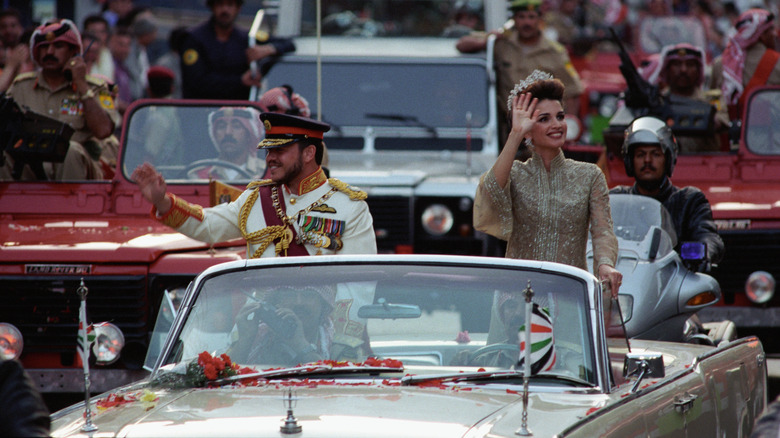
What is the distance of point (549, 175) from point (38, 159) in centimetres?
435

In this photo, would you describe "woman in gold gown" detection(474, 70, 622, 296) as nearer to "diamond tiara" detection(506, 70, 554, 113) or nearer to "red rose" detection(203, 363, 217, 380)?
"diamond tiara" detection(506, 70, 554, 113)

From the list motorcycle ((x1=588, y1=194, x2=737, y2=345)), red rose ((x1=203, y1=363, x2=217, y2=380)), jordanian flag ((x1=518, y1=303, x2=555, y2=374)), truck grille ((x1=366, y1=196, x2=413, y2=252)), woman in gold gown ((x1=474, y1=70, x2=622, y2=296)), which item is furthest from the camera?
truck grille ((x1=366, y1=196, x2=413, y2=252))

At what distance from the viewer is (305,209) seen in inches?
204

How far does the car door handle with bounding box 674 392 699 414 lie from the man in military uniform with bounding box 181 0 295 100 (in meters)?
6.46

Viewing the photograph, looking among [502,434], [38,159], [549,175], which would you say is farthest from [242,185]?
[502,434]

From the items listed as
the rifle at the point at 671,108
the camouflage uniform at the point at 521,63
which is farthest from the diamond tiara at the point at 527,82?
the camouflage uniform at the point at 521,63

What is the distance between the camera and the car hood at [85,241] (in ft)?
21.9

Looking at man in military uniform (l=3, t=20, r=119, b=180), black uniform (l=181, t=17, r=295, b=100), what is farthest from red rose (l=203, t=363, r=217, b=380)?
black uniform (l=181, t=17, r=295, b=100)

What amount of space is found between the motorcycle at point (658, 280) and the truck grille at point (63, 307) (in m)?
2.61

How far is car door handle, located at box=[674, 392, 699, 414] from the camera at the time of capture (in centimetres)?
410

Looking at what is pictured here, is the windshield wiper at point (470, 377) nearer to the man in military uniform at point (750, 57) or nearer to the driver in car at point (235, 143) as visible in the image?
the driver in car at point (235, 143)

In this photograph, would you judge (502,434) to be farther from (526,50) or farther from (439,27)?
(439,27)

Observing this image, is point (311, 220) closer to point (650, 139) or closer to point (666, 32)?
point (650, 139)

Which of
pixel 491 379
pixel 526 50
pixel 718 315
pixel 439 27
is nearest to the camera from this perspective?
pixel 491 379
